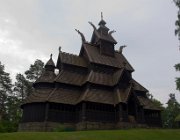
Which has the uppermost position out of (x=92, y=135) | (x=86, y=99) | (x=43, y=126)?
(x=86, y=99)

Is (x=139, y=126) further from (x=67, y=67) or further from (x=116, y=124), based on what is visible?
(x=67, y=67)

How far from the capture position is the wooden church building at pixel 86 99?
115 ft

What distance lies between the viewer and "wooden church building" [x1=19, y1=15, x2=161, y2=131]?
115 feet

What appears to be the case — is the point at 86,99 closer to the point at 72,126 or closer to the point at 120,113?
the point at 72,126

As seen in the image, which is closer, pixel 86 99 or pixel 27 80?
pixel 86 99

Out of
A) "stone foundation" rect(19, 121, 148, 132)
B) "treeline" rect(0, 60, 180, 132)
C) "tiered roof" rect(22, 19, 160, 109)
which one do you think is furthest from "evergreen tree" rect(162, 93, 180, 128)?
"stone foundation" rect(19, 121, 148, 132)

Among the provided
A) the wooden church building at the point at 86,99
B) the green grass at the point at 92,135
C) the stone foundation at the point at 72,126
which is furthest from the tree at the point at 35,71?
the green grass at the point at 92,135

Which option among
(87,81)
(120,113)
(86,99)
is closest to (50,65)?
(87,81)

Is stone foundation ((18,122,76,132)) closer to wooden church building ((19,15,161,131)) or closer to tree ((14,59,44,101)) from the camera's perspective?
wooden church building ((19,15,161,131))

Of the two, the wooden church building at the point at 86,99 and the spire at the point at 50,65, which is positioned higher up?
the spire at the point at 50,65

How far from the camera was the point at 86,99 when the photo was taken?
35031 millimetres

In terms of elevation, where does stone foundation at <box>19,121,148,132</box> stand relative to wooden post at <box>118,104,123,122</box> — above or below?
below

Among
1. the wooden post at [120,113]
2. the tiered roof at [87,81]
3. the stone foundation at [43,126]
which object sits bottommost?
the stone foundation at [43,126]

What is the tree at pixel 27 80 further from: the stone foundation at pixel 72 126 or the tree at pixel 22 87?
the stone foundation at pixel 72 126
